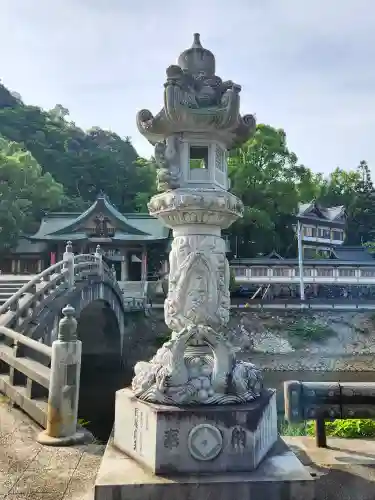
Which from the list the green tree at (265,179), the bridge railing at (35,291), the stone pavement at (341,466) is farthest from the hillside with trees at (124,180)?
the stone pavement at (341,466)

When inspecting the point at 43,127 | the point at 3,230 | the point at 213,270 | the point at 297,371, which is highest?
the point at 43,127

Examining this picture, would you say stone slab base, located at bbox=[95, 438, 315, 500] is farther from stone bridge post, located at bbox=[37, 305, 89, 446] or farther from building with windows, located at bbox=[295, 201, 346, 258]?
building with windows, located at bbox=[295, 201, 346, 258]

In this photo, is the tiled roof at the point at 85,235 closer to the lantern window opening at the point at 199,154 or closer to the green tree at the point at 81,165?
the green tree at the point at 81,165

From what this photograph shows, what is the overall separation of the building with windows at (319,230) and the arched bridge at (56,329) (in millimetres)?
22204

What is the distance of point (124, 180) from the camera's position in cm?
5441

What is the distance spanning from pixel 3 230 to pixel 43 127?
34.0 m

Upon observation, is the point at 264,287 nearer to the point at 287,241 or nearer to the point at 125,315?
the point at 287,241

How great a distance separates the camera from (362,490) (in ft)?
12.4

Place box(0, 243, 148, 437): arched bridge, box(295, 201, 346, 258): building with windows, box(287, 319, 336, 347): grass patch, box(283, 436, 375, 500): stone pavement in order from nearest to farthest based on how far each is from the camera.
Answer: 1. box(283, 436, 375, 500): stone pavement
2. box(0, 243, 148, 437): arched bridge
3. box(287, 319, 336, 347): grass patch
4. box(295, 201, 346, 258): building with windows

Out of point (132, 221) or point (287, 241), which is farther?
point (287, 241)

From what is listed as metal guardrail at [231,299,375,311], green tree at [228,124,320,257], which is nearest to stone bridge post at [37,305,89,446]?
metal guardrail at [231,299,375,311]

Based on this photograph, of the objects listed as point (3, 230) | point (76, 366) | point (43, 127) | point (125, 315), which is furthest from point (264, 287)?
point (43, 127)

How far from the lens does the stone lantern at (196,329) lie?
11.0 ft

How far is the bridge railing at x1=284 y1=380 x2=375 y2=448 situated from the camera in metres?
4.62
